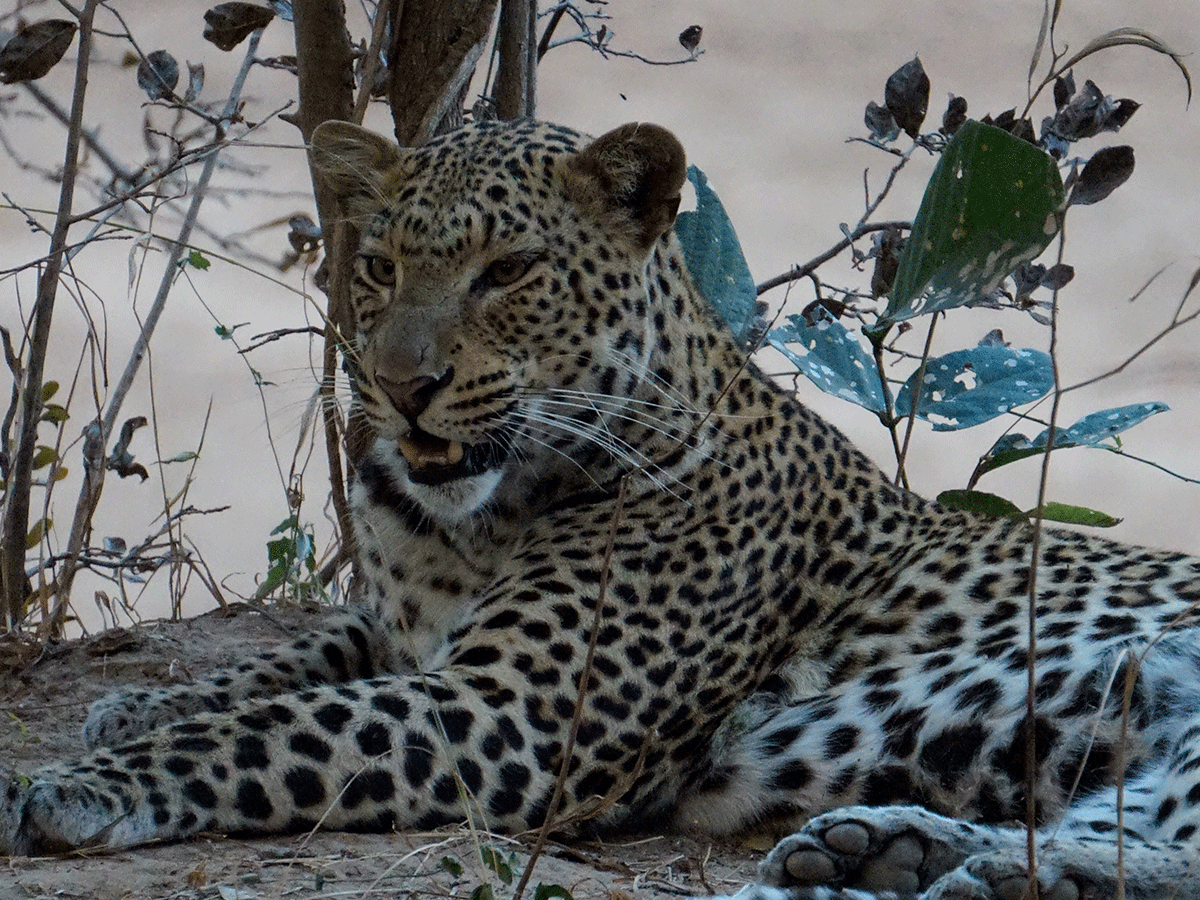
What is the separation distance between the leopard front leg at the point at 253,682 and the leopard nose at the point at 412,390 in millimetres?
1136

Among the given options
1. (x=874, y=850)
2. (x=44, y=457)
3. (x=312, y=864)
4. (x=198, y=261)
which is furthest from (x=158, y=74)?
(x=874, y=850)

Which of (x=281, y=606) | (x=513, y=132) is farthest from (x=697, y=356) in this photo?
(x=281, y=606)

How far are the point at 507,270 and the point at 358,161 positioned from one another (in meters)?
0.71

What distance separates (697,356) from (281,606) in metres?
2.54

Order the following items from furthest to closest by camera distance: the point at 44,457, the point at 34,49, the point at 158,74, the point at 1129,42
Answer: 1. the point at 44,457
2. the point at 158,74
3. the point at 34,49
4. the point at 1129,42

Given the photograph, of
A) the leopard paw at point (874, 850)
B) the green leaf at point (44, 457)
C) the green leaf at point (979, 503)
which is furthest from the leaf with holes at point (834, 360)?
the green leaf at point (44, 457)

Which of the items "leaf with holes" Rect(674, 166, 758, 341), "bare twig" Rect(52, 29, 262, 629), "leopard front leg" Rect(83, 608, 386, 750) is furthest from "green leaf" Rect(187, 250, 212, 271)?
"leaf with holes" Rect(674, 166, 758, 341)

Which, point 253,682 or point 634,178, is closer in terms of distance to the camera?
point 634,178

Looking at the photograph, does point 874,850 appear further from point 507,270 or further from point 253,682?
point 253,682

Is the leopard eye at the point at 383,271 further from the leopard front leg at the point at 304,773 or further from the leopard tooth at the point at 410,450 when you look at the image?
the leopard front leg at the point at 304,773

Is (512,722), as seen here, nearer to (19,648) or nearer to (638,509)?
(638,509)

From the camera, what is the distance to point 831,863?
3.37 meters

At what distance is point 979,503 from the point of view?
5211mm

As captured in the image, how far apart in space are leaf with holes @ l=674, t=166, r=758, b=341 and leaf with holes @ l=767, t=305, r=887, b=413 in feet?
0.47
